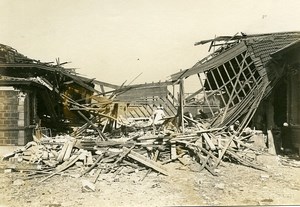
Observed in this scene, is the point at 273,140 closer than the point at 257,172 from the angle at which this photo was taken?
No

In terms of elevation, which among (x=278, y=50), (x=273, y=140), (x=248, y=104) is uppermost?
(x=278, y=50)

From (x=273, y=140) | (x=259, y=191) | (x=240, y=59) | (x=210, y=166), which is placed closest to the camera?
(x=259, y=191)

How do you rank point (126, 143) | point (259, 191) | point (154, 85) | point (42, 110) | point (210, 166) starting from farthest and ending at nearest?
1. point (42, 110)
2. point (154, 85)
3. point (126, 143)
4. point (210, 166)
5. point (259, 191)

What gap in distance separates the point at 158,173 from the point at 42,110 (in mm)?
10408

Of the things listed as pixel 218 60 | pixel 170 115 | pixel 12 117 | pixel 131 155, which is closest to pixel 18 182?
pixel 131 155

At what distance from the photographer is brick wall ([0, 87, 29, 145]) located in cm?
1359

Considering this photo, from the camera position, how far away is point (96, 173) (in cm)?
906

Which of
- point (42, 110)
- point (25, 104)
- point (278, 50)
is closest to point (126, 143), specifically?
point (25, 104)

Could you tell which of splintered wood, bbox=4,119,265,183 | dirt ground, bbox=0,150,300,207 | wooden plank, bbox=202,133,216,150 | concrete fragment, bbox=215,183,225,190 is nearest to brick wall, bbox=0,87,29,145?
splintered wood, bbox=4,119,265,183

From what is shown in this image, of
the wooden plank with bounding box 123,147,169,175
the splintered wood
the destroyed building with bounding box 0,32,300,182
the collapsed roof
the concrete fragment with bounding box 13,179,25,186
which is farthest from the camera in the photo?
the collapsed roof

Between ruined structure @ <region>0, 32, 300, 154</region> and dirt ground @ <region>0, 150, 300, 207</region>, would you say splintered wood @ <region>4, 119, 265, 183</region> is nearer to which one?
dirt ground @ <region>0, 150, 300, 207</region>

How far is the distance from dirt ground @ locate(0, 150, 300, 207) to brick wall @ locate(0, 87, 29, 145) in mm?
4705

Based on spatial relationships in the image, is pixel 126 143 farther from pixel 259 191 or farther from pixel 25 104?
pixel 25 104

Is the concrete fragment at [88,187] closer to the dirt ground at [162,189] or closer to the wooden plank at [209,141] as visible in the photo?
the dirt ground at [162,189]
